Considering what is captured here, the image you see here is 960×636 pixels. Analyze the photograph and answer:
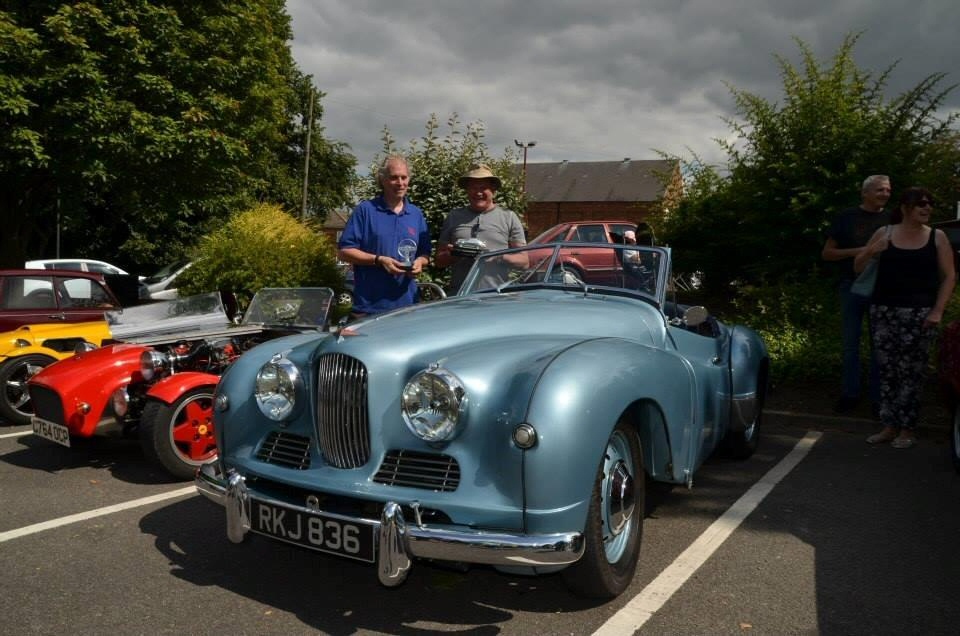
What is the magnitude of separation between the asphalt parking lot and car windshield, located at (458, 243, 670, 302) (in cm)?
129

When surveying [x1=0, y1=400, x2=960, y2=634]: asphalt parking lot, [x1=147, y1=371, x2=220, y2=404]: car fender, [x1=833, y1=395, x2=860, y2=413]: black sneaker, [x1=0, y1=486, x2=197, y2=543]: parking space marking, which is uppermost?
[x1=147, y1=371, x2=220, y2=404]: car fender

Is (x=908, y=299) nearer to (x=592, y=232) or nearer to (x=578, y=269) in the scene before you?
(x=578, y=269)

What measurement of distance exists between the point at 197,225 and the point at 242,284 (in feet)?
76.5

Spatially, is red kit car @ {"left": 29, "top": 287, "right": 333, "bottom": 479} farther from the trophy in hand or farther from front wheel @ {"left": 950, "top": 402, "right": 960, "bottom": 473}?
front wheel @ {"left": 950, "top": 402, "right": 960, "bottom": 473}

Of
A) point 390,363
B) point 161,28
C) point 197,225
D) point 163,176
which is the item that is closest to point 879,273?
point 390,363

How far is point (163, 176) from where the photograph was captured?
58.3ft

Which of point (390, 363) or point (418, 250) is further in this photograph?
point (418, 250)

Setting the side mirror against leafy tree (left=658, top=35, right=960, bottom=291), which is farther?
leafy tree (left=658, top=35, right=960, bottom=291)

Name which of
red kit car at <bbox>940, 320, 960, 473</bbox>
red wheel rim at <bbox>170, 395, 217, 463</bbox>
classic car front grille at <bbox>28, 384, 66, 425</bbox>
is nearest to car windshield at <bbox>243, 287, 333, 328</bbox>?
red wheel rim at <bbox>170, 395, 217, 463</bbox>

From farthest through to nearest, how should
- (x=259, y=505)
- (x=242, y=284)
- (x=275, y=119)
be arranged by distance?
(x=275, y=119), (x=242, y=284), (x=259, y=505)

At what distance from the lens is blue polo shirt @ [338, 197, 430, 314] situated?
5.61m

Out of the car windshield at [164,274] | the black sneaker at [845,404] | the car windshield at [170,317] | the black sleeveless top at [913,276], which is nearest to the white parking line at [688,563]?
the black sleeveless top at [913,276]

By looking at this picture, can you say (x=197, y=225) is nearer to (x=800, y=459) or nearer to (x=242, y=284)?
(x=242, y=284)

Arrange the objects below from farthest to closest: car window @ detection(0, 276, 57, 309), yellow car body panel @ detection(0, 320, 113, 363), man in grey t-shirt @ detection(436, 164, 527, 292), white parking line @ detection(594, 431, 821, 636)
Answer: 1. car window @ detection(0, 276, 57, 309)
2. yellow car body panel @ detection(0, 320, 113, 363)
3. man in grey t-shirt @ detection(436, 164, 527, 292)
4. white parking line @ detection(594, 431, 821, 636)
